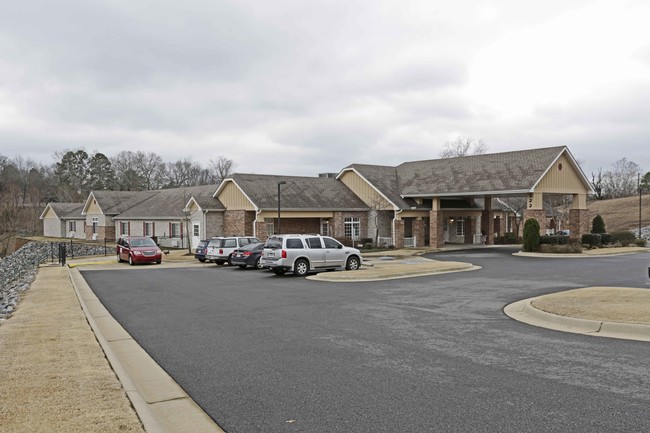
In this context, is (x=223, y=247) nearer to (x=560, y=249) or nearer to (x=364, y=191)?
(x=364, y=191)

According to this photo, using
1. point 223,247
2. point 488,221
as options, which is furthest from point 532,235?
point 223,247

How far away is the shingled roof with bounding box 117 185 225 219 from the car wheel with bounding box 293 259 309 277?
20.2 metres

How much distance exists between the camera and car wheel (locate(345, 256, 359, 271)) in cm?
2447

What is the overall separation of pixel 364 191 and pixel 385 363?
37291 millimetres

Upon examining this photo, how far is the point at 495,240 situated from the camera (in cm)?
4891

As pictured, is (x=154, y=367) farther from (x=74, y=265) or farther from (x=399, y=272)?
(x=74, y=265)

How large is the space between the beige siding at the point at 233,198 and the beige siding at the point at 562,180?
2076 centimetres

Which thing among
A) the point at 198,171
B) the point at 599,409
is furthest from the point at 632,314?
the point at 198,171

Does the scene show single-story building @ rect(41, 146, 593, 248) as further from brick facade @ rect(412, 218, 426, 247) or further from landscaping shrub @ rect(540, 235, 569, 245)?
landscaping shrub @ rect(540, 235, 569, 245)

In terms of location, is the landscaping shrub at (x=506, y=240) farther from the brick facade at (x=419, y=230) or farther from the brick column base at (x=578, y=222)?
the brick facade at (x=419, y=230)

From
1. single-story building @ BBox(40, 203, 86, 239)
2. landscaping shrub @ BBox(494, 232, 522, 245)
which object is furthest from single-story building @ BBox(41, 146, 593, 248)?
single-story building @ BBox(40, 203, 86, 239)

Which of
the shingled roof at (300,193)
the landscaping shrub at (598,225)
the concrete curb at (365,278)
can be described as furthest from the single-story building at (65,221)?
the landscaping shrub at (598,225)

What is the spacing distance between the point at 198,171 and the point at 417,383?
114 meters

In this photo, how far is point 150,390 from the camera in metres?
6.93
